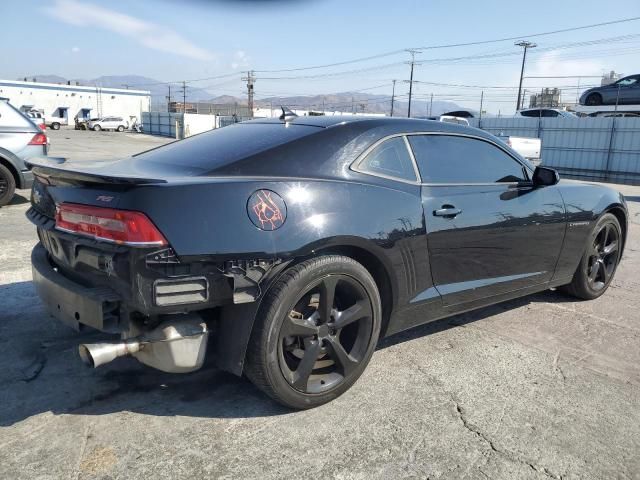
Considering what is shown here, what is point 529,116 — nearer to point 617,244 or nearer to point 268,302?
point 617,244

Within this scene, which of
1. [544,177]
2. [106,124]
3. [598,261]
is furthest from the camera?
[106,124]

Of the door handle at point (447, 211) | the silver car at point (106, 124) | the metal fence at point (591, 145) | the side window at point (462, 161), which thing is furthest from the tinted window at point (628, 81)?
the silver car at point (106, 124)

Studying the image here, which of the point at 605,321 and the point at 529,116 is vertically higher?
the point at 529,116

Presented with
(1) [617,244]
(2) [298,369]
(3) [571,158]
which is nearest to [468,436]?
(2) [298,369]

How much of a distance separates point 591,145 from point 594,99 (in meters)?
4.11

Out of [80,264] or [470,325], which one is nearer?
[80,264]

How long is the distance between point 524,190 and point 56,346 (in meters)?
3.31

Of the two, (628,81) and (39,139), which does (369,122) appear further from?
(628,81)

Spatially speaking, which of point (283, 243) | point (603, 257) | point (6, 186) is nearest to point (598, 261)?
point (603, 257)

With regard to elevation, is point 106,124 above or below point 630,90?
below

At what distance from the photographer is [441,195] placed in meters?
3.28

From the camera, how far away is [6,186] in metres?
7.99

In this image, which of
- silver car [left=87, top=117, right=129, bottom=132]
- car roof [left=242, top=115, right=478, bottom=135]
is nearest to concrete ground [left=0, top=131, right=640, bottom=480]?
car roof [left=242, top=115, right=478, bottom=135]

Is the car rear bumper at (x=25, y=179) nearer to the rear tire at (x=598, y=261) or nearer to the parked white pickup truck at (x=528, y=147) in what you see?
the rear tire at (x=598, y=261)
